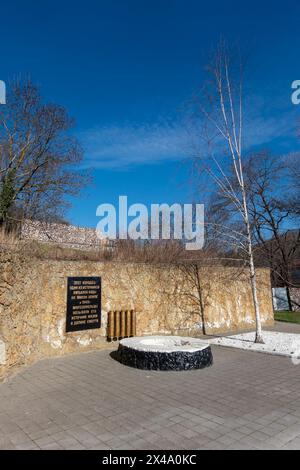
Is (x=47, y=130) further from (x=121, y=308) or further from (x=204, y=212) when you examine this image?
(x=121, y=308)

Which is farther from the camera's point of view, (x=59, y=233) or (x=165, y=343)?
(x=59, y=233)

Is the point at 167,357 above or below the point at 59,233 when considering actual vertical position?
below

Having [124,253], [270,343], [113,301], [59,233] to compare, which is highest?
[59,233]

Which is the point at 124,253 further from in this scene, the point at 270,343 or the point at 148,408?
the point at 148,408

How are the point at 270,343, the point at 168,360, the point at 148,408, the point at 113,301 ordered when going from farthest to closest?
the point at 270,343
the point at 113,301
the point at 168,360
the point at 148,408

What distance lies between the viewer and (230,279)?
1308 centimetres

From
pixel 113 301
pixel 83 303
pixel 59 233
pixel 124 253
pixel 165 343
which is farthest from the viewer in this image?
pixel 59 233

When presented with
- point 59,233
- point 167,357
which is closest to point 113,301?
point 167,357

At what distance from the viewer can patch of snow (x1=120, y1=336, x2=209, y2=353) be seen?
6.93m

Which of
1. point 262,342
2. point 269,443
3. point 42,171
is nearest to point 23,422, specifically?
point 269,443

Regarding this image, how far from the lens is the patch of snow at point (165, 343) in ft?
22.7

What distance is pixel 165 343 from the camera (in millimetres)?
8289

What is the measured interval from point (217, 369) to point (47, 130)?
20.1m

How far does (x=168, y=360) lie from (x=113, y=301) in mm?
3124
